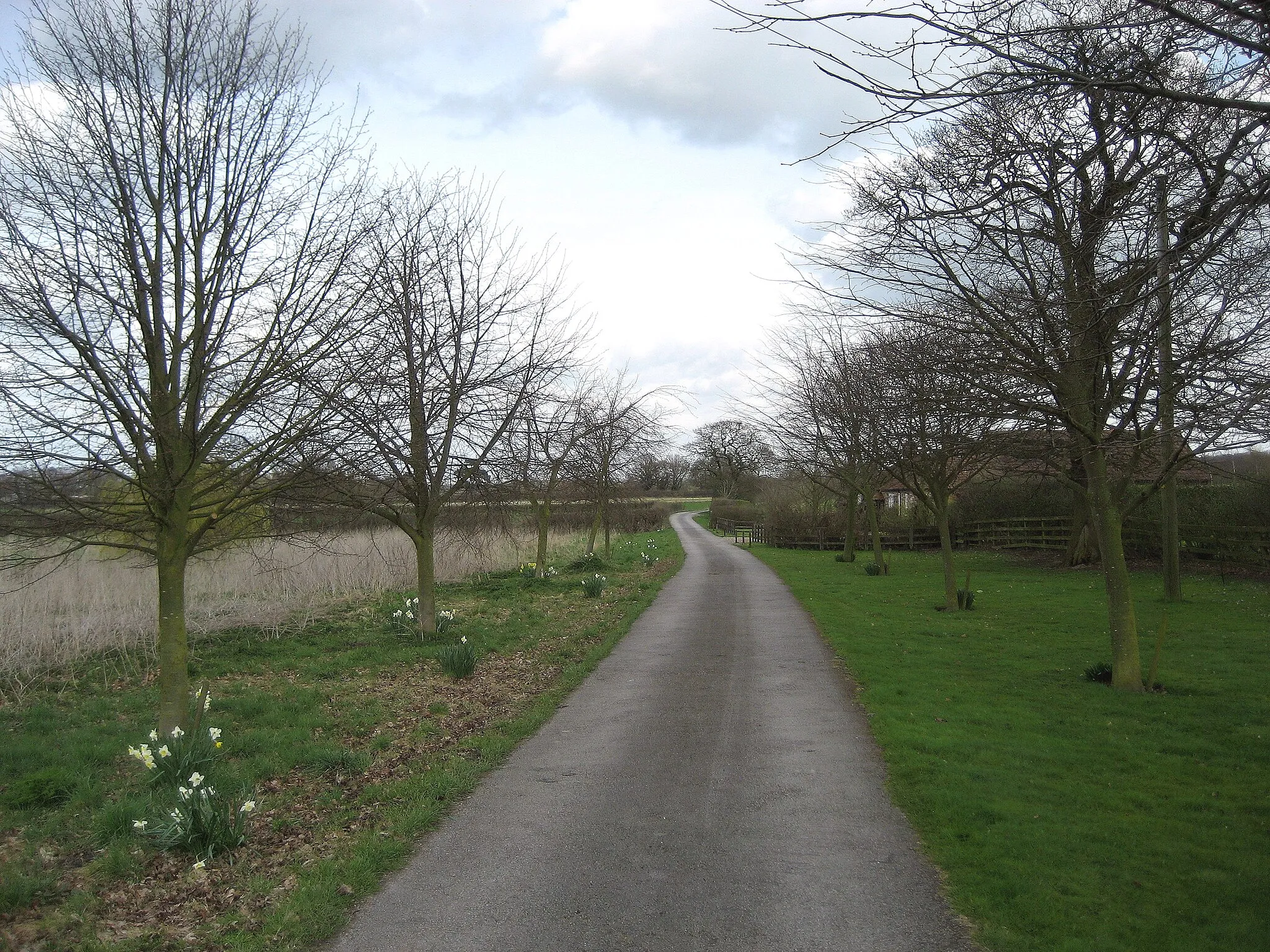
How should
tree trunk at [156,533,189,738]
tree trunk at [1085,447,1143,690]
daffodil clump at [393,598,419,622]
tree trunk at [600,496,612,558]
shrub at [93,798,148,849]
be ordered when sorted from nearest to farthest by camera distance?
shrub at [93,798,148,849], tree trunk at [156,533,189,738], tree trunk at [1085,447,1143,690], daffodil clump at [393,598,419,622], tree trunk at [600,496,612,558]

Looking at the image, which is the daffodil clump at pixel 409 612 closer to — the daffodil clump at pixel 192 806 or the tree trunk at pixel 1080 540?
the daffodil clump at pixel 192 806

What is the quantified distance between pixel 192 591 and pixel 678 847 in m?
13.2

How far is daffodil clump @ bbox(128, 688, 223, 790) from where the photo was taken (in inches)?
224

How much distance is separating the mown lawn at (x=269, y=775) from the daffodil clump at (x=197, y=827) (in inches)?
2.9

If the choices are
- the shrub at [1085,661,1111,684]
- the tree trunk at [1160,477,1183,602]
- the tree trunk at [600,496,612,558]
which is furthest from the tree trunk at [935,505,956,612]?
the tree trunk at [600,496,612,558]

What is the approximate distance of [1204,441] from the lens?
774 centimetres

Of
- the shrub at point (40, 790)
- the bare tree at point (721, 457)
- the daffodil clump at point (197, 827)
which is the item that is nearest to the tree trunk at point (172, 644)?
the shrub at point (40, 790)

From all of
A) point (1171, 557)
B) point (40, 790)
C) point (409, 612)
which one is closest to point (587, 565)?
point (409, 612)

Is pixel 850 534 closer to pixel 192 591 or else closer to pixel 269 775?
pixel 192 591

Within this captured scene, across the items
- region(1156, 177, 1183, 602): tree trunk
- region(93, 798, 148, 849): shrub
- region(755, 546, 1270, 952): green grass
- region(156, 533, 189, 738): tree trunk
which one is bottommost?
region(755, 546, 1270, 952): green grass

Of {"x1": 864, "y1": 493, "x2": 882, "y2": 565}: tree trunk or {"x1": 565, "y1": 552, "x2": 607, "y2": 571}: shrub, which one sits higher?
{"x1": 864, "y1": 493, "x2": 882, "y2": 565}: tree trunk

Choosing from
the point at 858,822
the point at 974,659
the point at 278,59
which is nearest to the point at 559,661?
the point at 974,659

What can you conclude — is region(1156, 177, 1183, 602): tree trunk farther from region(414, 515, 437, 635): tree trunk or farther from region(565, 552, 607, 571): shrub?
region(565, 552, 607, 571): shrub

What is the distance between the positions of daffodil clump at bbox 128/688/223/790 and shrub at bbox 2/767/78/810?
0.50 metres
